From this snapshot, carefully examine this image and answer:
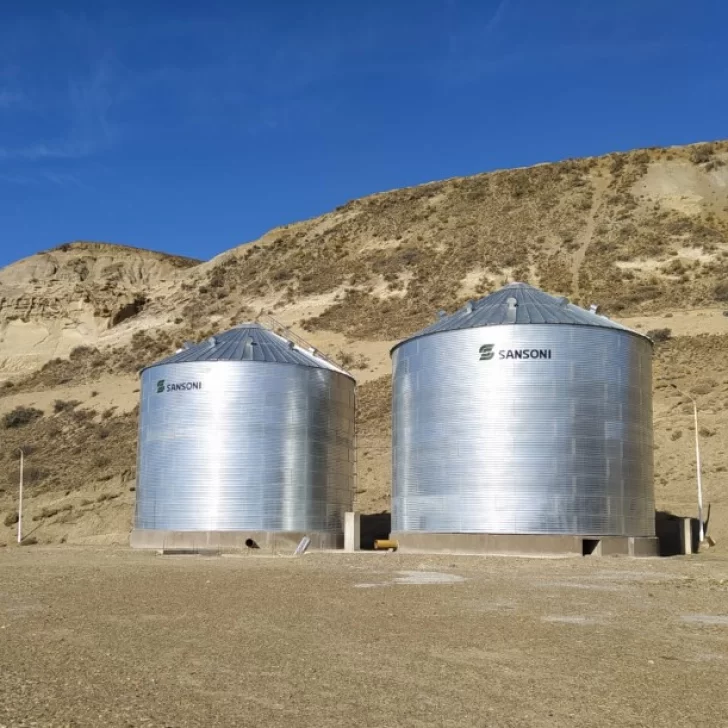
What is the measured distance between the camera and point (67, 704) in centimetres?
986

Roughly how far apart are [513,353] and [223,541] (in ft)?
43.3

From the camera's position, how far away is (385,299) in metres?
79.7

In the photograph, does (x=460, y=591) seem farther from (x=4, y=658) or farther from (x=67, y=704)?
(x=67, y=704)

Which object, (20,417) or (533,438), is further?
(20,417)

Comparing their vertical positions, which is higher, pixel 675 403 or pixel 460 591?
pixel 675 403

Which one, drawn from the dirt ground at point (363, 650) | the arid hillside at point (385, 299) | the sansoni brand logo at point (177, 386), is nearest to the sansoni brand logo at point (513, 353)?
the dirt ground at point (363, 650)

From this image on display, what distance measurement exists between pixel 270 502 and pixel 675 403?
1099 inches

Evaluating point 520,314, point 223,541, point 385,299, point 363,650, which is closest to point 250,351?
point 223,541

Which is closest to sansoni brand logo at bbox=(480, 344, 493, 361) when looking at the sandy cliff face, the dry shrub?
the dry shrub

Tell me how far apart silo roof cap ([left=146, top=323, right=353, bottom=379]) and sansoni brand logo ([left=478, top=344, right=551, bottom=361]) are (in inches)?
362

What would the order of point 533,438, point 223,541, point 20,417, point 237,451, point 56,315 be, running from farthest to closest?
1. point 56,315
2. point 20,417
3. point 237,451
4. point 223,541
5. point 533,438

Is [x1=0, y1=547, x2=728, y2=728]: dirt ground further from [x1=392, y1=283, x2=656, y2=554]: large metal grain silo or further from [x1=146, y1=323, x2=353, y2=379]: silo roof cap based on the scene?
[x1=146, y1=323, x2=353, y2=379]: silo roof cap

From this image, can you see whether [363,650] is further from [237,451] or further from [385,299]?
[385,299]

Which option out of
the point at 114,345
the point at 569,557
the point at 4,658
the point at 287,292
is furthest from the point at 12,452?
the point at 4,658
